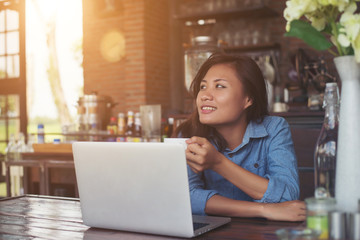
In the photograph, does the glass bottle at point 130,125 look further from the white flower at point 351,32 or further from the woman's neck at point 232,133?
the white flower at point 351,32

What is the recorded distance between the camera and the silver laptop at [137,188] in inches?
41.2

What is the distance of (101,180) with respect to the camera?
45.3 inches

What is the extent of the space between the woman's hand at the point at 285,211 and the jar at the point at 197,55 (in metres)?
1.98

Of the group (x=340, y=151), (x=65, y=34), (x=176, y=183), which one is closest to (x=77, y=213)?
(x=176, y=183)

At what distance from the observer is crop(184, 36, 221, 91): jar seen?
3225 millimetres

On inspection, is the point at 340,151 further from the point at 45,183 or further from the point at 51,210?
the point at 45,183

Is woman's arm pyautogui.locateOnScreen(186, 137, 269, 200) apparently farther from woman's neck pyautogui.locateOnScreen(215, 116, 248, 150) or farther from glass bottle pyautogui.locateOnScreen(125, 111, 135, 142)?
glass bottle pyautogui.locateOnScreen(125, 111, 135, 142)

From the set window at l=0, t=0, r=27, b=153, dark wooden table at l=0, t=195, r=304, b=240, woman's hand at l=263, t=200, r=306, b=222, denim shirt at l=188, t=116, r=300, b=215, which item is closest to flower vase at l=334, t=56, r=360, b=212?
dark wooden table at l=0, t=195, r=304, b=240

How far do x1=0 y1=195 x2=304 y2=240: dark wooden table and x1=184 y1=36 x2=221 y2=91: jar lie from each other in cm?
179

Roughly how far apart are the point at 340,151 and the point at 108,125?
3.11 metres

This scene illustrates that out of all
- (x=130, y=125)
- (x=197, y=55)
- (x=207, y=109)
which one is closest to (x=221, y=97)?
(x=207, y=109)

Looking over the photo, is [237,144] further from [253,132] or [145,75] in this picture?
[145,75]

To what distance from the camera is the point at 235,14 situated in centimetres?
468

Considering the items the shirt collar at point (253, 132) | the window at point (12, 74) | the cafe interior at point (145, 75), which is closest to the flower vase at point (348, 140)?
the shirt collar at point (253, 132)
